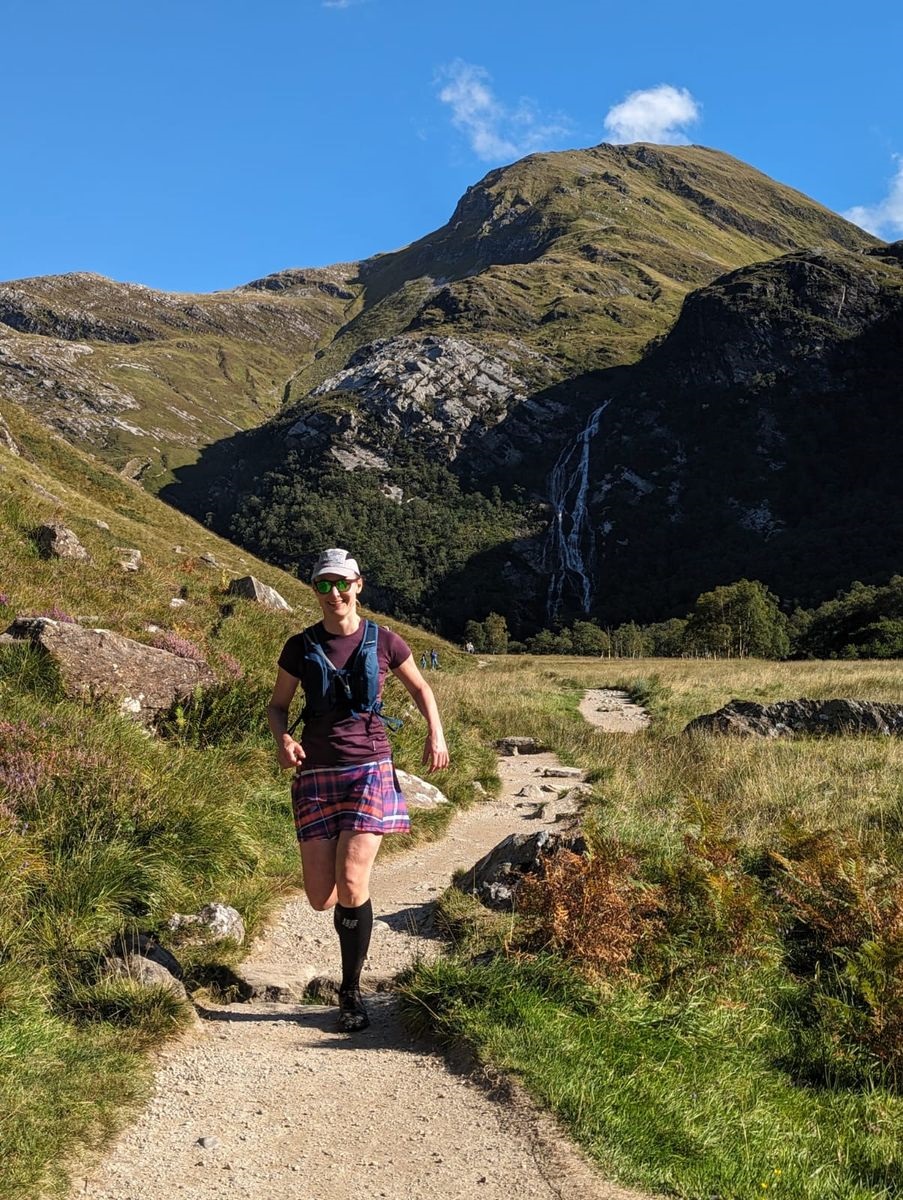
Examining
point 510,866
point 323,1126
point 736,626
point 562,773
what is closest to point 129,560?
point 562,773

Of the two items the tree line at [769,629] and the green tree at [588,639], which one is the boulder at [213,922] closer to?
the tree line at [769,629]

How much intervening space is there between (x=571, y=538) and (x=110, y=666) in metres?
175

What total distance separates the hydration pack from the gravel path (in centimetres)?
1349

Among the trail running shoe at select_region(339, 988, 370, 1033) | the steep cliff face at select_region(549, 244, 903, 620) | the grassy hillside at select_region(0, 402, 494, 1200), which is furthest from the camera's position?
the steep cliff face at select_region(549, 244, 903, 620)

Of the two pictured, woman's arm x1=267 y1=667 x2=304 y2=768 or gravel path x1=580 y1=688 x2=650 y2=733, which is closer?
woman's arm x1=267 y1=667 x2=304 y2=768

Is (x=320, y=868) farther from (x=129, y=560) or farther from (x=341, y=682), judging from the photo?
(x=129, y=560)

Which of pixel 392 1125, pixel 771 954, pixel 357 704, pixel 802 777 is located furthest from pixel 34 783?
pixel 802 777

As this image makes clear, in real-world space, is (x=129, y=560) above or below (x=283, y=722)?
above

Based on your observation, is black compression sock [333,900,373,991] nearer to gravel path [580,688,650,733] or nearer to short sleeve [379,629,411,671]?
short sleeve [379,629,411,671]

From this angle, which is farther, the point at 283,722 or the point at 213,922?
the point at 213,922

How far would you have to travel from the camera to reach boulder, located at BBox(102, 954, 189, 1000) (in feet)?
14.9

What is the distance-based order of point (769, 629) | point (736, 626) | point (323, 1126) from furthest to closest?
point (769, 629), point (736, 626), point (323, 1126)

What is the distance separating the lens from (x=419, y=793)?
9.93 metres

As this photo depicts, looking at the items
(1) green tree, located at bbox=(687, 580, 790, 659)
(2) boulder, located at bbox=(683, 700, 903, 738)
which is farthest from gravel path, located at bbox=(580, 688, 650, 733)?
(1) green tree, located at bbox=(687, 580, 790, 659)
